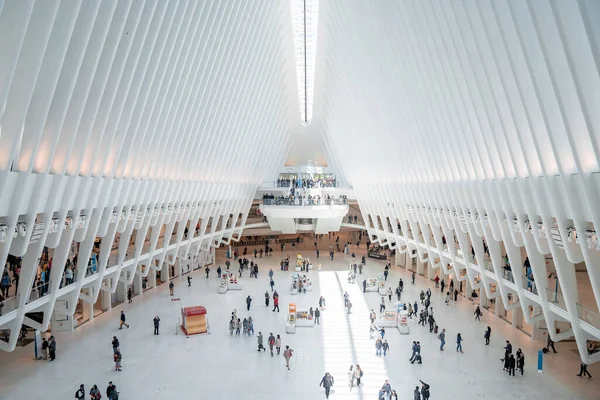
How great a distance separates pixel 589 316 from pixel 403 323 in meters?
8.14

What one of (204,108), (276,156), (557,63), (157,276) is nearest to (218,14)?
(204,108)

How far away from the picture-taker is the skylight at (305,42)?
22.8 metres

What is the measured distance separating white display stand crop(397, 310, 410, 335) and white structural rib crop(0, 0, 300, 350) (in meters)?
11.2

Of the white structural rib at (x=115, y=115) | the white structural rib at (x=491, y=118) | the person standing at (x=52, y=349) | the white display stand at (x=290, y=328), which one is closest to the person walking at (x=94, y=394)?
the white structural rib at (x=115, y=115)

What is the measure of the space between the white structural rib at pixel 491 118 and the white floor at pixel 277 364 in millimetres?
2263

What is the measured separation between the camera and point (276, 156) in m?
37.9

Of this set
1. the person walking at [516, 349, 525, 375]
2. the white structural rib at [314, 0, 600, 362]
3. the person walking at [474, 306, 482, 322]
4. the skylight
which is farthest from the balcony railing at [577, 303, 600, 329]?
the skylight

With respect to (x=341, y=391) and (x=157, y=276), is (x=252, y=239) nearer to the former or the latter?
(x=157, y=276)

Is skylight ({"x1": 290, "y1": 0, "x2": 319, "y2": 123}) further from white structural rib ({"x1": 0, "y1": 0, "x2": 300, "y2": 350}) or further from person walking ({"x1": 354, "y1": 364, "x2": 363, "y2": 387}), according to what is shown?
person walking ({"x1": 354, "y1": 364, "x2": 363, "y2": 387})

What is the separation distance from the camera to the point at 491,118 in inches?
451

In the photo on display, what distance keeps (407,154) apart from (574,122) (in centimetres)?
1134

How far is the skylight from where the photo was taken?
22772 mm

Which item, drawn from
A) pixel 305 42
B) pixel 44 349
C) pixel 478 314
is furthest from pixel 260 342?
pixel 305 42

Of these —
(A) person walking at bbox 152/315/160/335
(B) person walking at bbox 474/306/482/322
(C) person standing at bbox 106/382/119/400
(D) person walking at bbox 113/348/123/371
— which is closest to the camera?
(C) person standing at bbox 106/382/119/400
